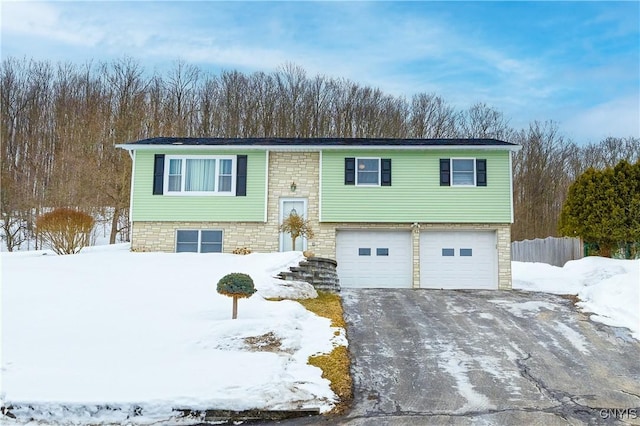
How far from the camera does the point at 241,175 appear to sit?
15.9 meters

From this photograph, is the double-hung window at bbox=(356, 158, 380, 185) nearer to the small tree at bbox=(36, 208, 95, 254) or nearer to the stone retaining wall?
the stone retaining wall

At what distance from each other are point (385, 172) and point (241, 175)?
4.76 m

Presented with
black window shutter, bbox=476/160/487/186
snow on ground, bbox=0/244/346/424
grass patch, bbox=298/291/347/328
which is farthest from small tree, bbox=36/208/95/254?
black window shutter, bbox=476/160/487/186

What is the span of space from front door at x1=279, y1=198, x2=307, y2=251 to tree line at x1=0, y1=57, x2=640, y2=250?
13.7 m

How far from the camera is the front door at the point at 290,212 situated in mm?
15703

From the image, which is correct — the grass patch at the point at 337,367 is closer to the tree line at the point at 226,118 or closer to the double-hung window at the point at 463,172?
the double-hung window at the point at 463,172

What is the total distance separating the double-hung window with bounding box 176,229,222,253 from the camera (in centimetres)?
1562

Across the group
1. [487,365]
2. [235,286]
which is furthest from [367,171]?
[487,365]

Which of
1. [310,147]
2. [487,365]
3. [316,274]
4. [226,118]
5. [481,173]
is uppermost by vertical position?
[226,118]

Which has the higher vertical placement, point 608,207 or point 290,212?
point 608,207

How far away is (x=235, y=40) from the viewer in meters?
20.4

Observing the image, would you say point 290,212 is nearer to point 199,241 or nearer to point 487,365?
point 199,241

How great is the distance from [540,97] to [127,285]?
97.5 ft

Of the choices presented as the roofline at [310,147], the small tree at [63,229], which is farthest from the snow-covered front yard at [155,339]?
the roofline at [310,147]
